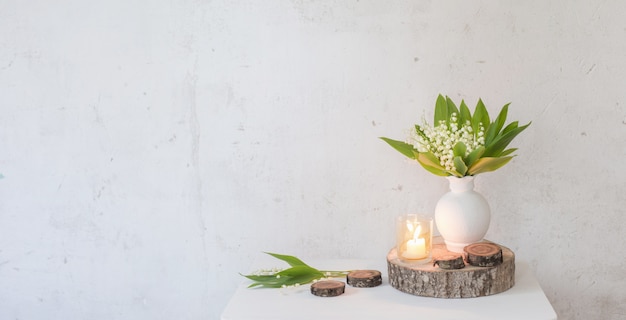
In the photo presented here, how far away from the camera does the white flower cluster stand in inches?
60.2

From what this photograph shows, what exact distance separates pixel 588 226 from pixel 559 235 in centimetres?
7

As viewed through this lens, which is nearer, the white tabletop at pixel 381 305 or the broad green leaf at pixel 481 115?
the white tabletop at pixel 381 305

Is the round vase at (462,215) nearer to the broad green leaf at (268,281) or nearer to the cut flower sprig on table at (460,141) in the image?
the cut flower sprig on table at (460,141)

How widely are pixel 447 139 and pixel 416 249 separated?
0.81ft

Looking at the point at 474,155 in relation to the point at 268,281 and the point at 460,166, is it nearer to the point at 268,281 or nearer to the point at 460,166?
the point at 460,166

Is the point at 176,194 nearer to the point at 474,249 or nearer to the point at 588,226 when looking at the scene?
the point at 474,249

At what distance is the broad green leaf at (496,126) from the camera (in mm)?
1565

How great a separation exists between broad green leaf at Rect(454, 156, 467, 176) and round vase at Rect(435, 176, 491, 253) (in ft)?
0.09

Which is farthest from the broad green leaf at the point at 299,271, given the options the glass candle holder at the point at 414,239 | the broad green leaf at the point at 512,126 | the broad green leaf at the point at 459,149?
the broad green leaf at the point at 512,126

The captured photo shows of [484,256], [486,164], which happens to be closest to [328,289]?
[484,256]

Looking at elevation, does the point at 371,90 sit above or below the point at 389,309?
above

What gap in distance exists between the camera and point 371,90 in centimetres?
176

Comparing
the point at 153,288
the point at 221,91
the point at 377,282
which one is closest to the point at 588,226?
the point at 377,282

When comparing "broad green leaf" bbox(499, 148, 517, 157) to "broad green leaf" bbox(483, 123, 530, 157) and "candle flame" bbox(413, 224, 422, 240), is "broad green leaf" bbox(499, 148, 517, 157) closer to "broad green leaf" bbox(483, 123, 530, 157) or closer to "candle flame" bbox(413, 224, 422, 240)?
"broad green leaf" bbox(483, 123, 530, 157)
